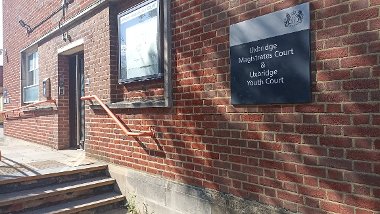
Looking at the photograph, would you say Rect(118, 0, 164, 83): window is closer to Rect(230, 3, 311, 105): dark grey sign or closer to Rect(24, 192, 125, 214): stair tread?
Rect(230, 3, 311, 105): dark grey sign

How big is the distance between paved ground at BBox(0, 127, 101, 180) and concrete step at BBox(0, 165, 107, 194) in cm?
11

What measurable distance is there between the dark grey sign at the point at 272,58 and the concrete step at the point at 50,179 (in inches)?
123

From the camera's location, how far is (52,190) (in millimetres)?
4832

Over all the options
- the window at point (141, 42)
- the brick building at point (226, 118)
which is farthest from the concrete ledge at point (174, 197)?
the window at point (141, 42)

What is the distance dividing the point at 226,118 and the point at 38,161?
411 cm

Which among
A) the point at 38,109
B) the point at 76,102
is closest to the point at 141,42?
the point at 76,102

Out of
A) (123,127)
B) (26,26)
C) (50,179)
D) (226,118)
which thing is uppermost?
(26,26)

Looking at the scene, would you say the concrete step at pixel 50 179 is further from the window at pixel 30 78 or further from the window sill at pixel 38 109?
the window at pixel 30 78

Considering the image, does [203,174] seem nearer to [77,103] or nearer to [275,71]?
[275,71]

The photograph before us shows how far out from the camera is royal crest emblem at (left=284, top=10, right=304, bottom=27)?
2.86 metres

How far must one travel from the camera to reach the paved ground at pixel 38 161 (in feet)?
17.0

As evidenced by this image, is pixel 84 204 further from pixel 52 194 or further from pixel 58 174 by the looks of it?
pixel 58 174

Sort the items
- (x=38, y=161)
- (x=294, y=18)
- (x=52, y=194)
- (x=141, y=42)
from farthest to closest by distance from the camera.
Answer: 1. (x=38, y=161)
2. (x=141, y=42)
3. (x=52, y=194)
4. (x=294, y=18)

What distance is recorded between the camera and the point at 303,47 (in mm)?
2822
